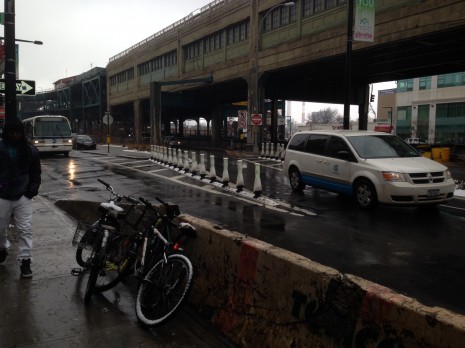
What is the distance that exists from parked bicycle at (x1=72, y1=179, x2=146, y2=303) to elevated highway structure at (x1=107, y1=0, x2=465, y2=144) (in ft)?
39.9

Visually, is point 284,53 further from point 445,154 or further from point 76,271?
point 76,271

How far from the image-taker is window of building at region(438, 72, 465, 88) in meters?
71.7

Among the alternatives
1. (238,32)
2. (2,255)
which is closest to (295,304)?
(2,255)

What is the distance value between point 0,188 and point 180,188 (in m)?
9.40

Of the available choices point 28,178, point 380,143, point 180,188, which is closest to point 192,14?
point 180,188

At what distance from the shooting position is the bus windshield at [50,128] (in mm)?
30219

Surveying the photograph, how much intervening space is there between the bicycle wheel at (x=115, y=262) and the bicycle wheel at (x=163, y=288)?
0.69 meters

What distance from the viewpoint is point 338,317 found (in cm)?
312

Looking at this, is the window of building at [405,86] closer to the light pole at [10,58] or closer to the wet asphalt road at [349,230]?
the wet asphalt road at [349,230]

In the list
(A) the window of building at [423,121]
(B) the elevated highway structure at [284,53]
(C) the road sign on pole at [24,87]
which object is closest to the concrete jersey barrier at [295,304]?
(C) the road sign on pole at [24,87]

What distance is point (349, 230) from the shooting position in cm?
848

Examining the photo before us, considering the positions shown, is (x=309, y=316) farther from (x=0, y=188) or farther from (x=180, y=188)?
(x=180, y=188)

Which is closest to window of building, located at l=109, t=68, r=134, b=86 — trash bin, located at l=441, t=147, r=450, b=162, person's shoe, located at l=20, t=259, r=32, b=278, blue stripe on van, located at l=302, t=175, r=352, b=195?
trash bin, located at l=441, t=147, r=450, b=162

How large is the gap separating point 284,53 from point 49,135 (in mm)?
17845
